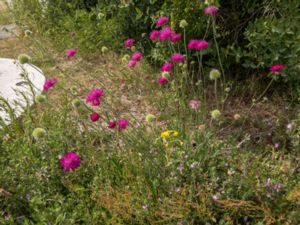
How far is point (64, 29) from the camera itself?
197 inches

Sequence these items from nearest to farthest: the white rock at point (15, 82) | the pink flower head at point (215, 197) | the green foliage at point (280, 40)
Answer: the pink flower head at point (215, 197) → the green foliage at point (280, 40) → the white rock at point (15, 82)

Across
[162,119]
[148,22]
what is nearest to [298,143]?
[162,119]

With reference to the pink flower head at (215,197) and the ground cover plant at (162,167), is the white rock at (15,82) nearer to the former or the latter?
the ground cover plant at (162,167)

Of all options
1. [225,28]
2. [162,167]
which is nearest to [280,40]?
[225,28]

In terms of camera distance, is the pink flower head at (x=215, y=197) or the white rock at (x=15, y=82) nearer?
the pink flower head at (x=215, y=197)

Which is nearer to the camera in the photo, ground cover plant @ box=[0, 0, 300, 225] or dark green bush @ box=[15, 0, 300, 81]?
ground cover plant @ box=[0, 0, 300, 225]

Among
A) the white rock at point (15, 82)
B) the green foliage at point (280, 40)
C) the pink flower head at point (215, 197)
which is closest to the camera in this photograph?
the pink flower head at point (215, 197)

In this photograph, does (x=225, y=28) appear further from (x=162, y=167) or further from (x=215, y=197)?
(x=215, y=197)

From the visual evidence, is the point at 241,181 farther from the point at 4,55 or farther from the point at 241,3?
the point at 4,55

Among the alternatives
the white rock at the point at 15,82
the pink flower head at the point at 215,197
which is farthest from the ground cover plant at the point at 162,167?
the white rock at the point at 15,82

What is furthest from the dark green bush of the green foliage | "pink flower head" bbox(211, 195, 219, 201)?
"pink flower head" bbox(211, 195, 219, 201)

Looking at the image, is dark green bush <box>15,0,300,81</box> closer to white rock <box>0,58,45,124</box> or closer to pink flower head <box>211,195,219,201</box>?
white rock <box>0,58,45,124</box>

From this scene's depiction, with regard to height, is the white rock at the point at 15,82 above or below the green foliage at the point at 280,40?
below

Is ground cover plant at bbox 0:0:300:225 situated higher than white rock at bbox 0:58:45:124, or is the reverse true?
ground cover plant at bbox 0:0:300:225
